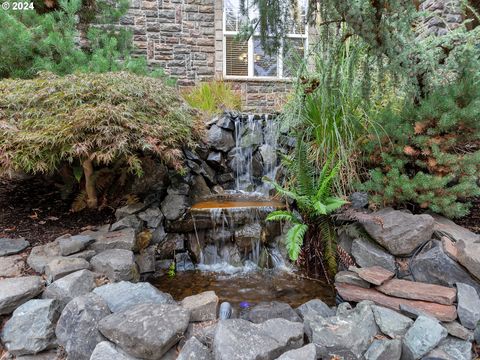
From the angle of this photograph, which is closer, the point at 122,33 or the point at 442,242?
the point at 442,242

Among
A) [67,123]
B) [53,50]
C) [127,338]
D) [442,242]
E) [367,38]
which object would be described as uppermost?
[53,50]

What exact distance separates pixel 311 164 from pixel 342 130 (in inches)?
17.4

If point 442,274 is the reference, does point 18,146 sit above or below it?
above

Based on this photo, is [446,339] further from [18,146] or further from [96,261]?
[18,146]

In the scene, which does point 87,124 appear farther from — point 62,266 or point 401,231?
point 401,231

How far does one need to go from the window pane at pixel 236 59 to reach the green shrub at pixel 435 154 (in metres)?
4.91

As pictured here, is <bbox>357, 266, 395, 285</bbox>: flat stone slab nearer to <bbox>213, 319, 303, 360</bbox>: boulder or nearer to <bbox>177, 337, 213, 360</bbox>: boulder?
<bbox>213, 319, 303, 360</bbox>: boulder

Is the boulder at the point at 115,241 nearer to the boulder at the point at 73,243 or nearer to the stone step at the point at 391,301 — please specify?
the boulder at the point at 73,243

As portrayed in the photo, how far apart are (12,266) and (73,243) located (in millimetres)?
389

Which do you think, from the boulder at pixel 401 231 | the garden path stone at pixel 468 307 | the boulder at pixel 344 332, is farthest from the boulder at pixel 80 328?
the garden path stone at pixel 468 307

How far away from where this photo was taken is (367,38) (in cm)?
215

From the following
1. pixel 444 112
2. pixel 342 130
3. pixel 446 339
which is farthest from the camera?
pixel 342 130

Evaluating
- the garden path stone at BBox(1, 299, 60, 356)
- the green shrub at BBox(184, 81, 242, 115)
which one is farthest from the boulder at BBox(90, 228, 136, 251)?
the green shrub at BBox(184, 81, 242, 115)

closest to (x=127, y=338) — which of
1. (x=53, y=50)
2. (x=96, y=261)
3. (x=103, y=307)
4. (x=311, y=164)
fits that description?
(x=103, y=307)
